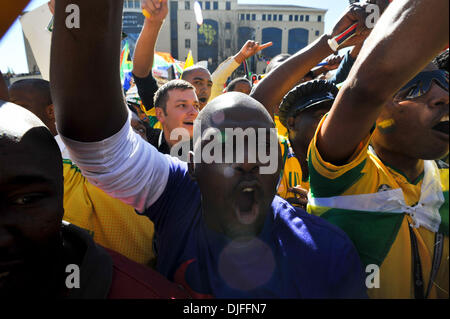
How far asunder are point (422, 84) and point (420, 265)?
24.0 inches

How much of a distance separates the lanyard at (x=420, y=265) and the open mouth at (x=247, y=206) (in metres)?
0.49

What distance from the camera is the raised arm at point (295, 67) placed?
1.33 meters

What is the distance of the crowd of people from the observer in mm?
700

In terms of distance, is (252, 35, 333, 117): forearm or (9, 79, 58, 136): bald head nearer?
(252, 35, 333, 117): forearm

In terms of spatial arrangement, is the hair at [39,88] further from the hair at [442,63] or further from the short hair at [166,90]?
the hair at [442,63]

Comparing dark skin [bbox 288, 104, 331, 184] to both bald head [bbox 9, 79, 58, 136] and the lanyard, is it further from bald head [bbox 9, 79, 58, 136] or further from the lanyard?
bald head [bbox 9, 79, 58, 136]

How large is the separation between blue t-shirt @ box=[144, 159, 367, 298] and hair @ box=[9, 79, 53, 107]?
4.95 ft

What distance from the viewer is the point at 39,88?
6.88ft

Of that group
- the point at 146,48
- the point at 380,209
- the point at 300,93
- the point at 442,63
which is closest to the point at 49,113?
the point at 146,48

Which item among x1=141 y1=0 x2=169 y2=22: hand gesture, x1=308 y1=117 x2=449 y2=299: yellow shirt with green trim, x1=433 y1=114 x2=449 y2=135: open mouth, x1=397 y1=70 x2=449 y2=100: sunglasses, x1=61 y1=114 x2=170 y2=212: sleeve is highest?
x1=141 y1=0 x2=169 y2=22: hand gesture

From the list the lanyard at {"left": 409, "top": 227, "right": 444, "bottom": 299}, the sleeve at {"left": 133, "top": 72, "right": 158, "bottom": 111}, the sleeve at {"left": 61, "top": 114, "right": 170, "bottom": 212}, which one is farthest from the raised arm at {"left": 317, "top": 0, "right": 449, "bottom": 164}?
the sleeve at {"left": 133, "top": 72, "right": 158, "bottom": 111}

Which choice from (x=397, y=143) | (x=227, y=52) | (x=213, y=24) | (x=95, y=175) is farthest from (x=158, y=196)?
(x=213, y=24)

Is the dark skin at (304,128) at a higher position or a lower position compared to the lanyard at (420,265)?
higher

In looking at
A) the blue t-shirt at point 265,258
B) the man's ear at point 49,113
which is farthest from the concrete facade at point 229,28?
the blue t-shirt at point 265,258
